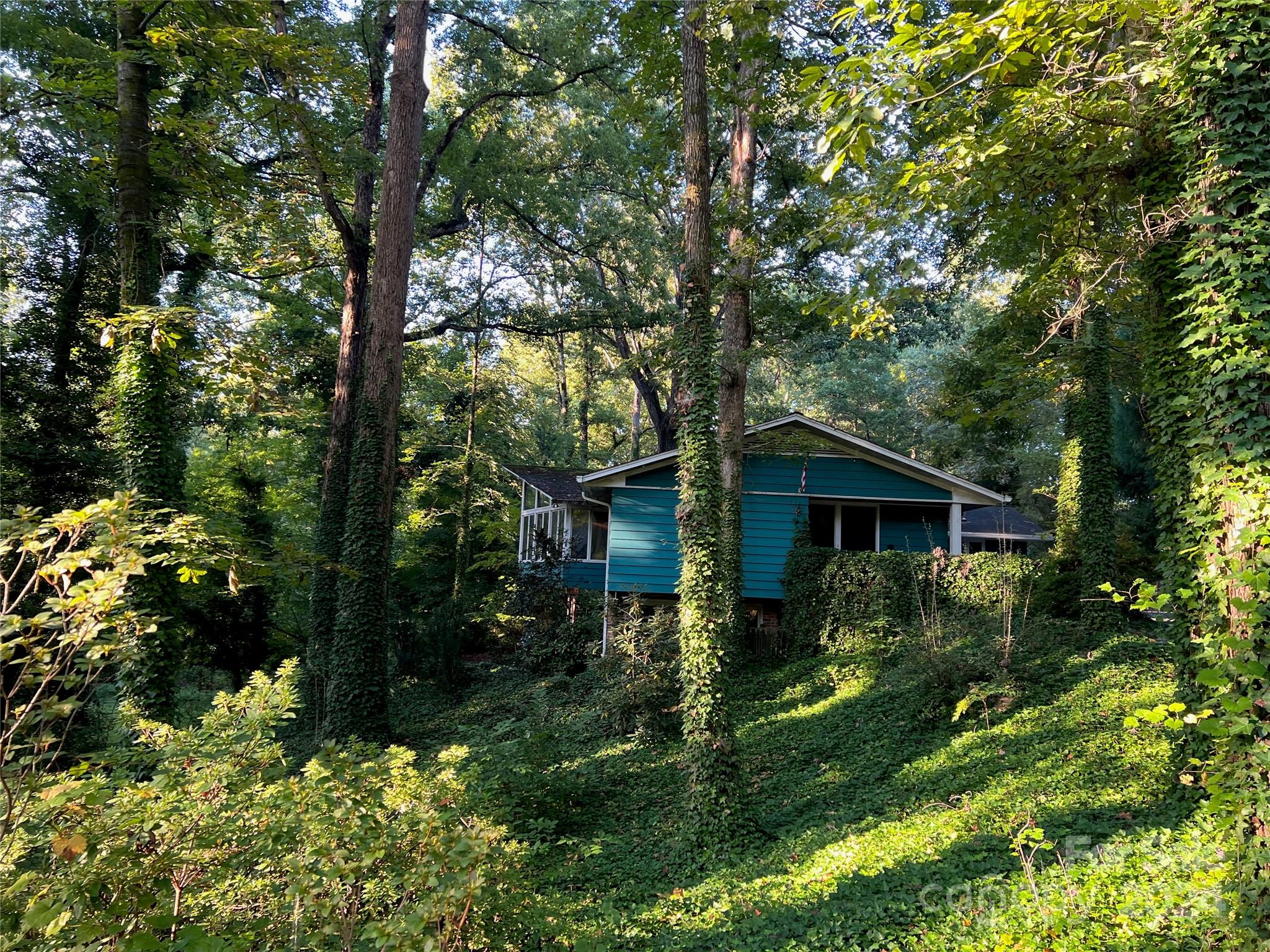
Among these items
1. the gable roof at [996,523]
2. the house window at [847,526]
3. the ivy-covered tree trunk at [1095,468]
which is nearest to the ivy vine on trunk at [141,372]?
the ivy-covered tree trunk at [1095,468]

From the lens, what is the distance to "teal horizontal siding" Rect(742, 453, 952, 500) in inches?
614

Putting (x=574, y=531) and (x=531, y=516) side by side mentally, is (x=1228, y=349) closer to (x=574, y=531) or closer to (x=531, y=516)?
(x=574, y=531)

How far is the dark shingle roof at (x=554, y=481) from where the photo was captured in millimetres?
18625

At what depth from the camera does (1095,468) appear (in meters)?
10.8

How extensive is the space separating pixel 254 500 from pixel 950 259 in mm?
17246

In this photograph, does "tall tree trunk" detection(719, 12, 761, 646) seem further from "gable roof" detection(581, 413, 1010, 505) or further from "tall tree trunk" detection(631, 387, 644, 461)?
"tall tree trunk" detection(631, 387, 644, 461)

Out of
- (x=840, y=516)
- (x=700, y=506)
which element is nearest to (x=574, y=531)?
(x=840, y=516)

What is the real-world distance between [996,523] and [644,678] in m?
16.9

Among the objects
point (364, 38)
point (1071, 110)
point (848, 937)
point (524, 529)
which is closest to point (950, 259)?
point (1071, 110)

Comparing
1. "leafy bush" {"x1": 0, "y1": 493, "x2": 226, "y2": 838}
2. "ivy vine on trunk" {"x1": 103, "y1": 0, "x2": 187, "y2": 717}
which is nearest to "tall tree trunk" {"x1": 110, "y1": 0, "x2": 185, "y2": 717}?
"ivy vine on trunk" {"x1": 103, "y1": 0, "x2": 187, "y2": 717}

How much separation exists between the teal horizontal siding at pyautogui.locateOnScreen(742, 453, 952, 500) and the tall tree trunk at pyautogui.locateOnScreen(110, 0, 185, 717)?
37.5ft

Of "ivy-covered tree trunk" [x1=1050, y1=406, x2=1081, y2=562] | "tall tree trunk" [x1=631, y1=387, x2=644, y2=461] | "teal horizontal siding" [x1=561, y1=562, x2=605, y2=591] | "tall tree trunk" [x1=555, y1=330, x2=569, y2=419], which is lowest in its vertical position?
"teal horizontal siding" [x1=561, y1=562, x2=605, y2=591]

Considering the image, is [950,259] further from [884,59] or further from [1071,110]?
[884,59]

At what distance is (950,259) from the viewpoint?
1418 cm
